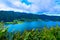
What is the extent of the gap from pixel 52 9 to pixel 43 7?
138 mm

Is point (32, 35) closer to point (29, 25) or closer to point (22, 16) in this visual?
point (29, 25)

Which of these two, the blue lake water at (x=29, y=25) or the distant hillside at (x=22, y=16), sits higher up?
the distant hillside at (x=22, y=16)

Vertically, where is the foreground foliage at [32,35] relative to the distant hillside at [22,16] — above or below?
below

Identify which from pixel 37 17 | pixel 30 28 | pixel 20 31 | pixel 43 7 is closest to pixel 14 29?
pixel 20 31

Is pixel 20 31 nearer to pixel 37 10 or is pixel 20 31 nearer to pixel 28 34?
pixel 28 34

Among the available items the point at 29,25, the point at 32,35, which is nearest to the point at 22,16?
the point at 29,25

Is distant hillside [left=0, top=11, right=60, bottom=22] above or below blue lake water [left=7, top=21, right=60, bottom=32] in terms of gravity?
above

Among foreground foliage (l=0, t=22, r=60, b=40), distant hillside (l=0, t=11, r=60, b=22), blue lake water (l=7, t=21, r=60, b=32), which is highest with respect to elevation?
distant hillside (l=0, t=11, r=60, b=22)

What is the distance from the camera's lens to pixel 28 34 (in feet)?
7.23

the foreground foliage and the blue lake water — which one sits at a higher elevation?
the blue lake water

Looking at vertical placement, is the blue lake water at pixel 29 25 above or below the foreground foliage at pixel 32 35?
above

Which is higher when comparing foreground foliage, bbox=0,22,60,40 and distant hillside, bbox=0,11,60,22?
distant hillside, bbox=0,11,60,22

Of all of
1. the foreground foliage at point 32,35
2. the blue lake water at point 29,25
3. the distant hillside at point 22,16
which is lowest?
the foreground foliage at point 32,35

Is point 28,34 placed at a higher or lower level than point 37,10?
lower
